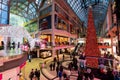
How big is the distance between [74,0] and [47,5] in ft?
43.5

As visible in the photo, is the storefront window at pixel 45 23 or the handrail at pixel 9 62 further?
the storefront window at pixel 45 23

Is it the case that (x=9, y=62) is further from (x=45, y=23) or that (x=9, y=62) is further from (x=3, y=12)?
(x=45, y=23)

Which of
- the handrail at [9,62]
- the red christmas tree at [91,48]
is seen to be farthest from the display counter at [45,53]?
the handrail at [9,62]

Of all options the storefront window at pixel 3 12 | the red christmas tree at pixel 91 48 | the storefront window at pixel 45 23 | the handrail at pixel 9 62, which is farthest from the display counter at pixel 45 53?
the handrail at pixel 9 62

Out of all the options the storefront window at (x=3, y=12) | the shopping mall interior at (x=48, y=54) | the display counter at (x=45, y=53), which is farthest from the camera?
the display counter at (x=45, y=53)

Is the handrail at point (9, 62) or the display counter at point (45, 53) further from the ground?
the handrail at point (9, 62)

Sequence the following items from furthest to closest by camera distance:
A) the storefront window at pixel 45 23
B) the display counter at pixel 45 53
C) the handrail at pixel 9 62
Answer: the storefront window at pixel 45 23 → the display counter at pixel 45 53 → the handrail at pixel 9 62

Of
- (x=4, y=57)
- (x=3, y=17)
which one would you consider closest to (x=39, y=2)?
(x=3, y=17)

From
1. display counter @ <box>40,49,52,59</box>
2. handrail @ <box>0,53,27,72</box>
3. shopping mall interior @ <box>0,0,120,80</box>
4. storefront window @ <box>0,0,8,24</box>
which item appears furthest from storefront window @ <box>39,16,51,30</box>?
handrail @ <box>0,53,27,72</box>

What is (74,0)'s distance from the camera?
49188 mm

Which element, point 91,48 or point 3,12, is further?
point 3,12

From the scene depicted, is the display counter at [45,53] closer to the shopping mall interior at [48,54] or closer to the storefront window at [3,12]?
the shopping mall interior at [48,54]

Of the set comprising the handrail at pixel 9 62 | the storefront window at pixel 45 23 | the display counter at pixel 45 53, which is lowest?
the display counter at pixel 45 53

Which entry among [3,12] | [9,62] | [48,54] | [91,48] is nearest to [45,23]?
[48,54]
